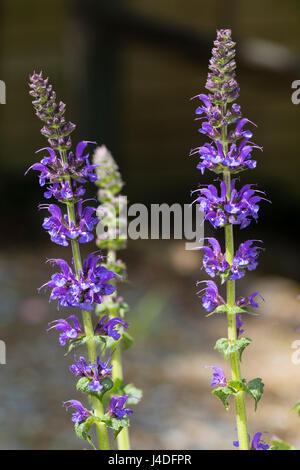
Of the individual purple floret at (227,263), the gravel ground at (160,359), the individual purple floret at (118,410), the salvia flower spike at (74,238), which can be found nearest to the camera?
the salvia flower spike at (74,238)

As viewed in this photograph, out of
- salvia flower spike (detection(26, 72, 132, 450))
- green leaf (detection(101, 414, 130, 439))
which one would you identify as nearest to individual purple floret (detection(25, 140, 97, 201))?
salvia flower spike (detection(26, 72, 132, 450))

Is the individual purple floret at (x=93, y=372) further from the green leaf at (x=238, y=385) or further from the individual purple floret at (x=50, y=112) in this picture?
the individual purple floret at (x=50, y=112)

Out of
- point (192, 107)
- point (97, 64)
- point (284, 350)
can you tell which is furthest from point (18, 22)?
point (284, 350)

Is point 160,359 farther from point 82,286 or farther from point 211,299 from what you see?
point 82,286

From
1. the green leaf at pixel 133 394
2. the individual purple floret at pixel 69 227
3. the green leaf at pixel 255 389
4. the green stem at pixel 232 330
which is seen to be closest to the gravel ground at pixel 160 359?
the green leaf at pixel 133 394

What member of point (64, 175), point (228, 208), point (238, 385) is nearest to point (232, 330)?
point (238, 385)

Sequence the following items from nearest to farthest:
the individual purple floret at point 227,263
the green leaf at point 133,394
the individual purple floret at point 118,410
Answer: the individual purple floret at point 227,263, the individual purple floret at point 118,410, the green leaf at point 133,394
